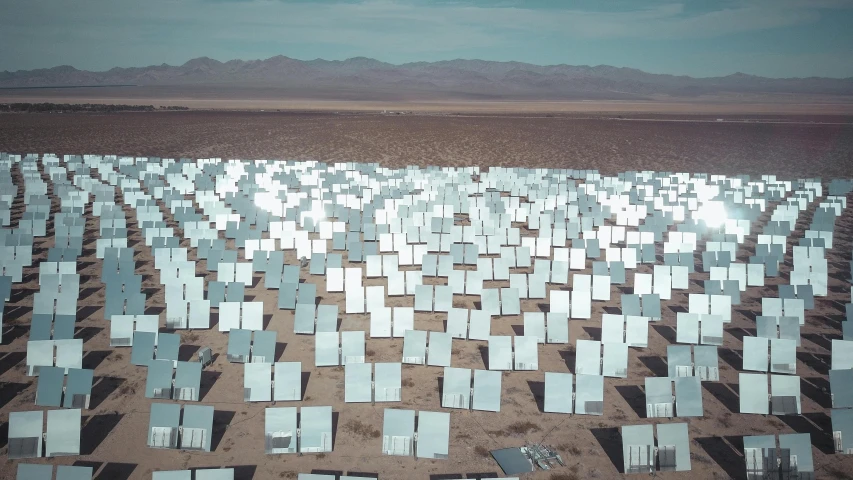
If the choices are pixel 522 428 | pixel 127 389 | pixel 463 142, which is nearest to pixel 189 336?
pixel 127 389

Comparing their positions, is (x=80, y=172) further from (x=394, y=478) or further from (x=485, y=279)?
(x=394, y=478)

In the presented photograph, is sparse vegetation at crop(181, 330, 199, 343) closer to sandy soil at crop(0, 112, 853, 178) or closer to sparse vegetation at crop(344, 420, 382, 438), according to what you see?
sparse vegetation at crop(344, 420, 382, 438)

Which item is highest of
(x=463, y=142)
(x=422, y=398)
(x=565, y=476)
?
(x=463, y=142)

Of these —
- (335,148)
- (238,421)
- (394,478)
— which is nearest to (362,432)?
(394,478)

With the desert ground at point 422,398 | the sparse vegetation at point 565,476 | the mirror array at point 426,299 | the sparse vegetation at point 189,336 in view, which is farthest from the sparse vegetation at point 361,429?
the sparse vegetation at point 189,336

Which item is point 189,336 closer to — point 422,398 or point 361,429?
point 361,429

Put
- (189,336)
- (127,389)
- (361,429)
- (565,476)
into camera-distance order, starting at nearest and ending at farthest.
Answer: (565,476), (361,429), (127,389), (189,336)

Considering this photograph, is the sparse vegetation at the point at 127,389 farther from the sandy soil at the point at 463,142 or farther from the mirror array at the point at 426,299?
the sandy soil at the point at 463,142
